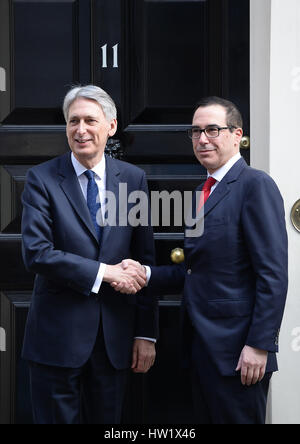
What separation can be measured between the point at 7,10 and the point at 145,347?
63.1 inches

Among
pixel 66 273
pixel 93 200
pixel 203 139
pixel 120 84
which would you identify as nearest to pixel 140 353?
pixel 66 273

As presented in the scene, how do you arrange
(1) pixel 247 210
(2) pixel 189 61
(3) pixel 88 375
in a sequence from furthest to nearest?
1. (2) pixel 189 61
2. (3) pixel 88 375
3. (1) pixel 247 210

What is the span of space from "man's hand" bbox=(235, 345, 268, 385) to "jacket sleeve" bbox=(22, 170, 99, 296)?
1.87ft

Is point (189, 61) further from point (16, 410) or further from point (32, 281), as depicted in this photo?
point (16, 410)

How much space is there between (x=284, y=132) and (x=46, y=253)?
3.76 ft

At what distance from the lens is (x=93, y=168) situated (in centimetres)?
219

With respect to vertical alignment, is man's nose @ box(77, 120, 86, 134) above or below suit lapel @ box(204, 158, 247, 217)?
above

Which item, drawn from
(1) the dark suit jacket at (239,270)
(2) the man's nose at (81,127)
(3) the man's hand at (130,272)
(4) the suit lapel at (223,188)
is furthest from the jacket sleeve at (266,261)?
(2) the man's nose at (81,127)

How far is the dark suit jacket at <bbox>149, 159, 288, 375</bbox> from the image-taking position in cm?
193

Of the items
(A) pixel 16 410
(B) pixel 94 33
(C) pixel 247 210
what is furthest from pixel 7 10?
(A) pixel 16 410

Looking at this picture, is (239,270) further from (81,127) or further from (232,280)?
(81,127)

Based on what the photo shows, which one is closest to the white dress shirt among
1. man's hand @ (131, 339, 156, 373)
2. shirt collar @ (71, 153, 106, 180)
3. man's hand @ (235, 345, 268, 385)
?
shirt collar @ (71, 153, 106, 180)

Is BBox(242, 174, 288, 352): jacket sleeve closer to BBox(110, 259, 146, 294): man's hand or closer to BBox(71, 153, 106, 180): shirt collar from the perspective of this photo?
BBox(110, 259, 146, 294): man's hand
